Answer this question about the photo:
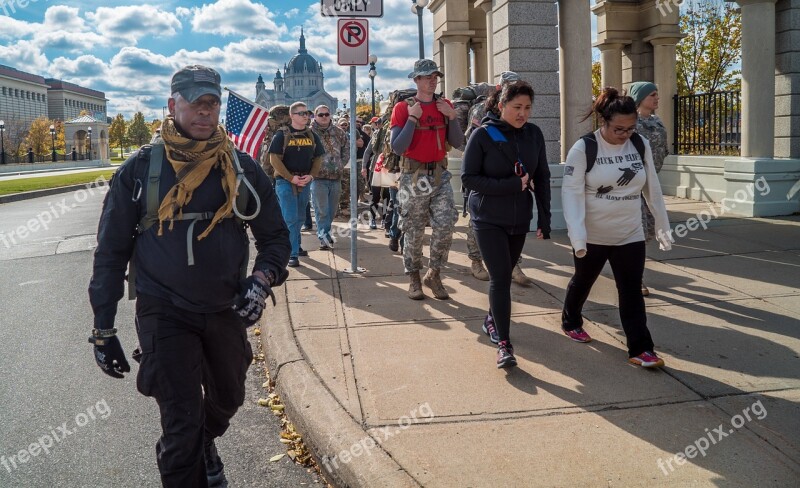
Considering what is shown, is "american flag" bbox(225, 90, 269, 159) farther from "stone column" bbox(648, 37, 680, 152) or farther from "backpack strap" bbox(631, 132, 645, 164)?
"stone column" bbox(648, 37, 680, 152)

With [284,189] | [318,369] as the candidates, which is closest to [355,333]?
[318,369]

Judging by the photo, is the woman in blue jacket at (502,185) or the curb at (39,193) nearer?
the woman in blue jacket at (502,185)

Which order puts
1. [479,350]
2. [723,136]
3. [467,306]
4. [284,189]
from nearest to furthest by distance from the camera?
[479,350], [467,306], [284,189], [723,136]

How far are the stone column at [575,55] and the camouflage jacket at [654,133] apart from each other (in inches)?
192

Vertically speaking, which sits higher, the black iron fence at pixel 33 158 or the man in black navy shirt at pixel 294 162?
the black iron fence at pixel 33 158

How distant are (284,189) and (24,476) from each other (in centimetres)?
554

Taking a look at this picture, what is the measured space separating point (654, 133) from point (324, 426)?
404 centimetres

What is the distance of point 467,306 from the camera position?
640cm

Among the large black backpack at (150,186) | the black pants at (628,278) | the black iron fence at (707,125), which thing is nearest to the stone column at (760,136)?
the black iron fence at (707,125)

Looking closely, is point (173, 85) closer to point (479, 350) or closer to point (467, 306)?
point (479, 350)

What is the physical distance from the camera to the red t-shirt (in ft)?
20.7

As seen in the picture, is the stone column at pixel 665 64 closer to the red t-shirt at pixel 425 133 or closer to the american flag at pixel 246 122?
the american flag at pixel 246 122

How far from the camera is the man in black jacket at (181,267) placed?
2.89 metres

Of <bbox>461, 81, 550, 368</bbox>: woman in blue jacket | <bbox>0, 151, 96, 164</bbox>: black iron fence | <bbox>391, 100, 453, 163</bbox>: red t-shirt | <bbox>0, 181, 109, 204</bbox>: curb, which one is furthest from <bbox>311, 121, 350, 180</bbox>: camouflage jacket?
<bbox>0, 151, 96, 164</bbox>: black iron fence
